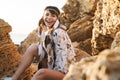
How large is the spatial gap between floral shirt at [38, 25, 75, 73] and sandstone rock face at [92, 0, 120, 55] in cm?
728

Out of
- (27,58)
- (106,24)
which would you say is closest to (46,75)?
(27,58)

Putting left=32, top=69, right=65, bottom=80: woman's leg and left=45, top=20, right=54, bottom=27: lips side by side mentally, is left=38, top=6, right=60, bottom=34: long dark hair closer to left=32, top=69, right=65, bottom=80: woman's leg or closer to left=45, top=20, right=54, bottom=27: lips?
left=45, top=20, right=54, bottom=27: lips

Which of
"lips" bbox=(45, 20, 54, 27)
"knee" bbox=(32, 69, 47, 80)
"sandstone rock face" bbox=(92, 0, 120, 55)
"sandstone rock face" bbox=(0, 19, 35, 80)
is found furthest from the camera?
"sandstone rock face" bbox=(92, 0, 120, 55)

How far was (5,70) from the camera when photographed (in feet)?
42.3

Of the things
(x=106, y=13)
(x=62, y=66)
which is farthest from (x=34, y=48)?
(x=106, y=13)

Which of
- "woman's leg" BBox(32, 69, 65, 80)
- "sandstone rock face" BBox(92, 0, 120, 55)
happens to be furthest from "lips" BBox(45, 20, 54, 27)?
"sandstone rock face" BBox(92, 0, 120, 55)

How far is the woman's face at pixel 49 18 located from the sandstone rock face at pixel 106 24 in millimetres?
6981

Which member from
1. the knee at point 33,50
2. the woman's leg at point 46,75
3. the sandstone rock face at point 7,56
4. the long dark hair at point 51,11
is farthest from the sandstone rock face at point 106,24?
the woman's leg at point 46,75

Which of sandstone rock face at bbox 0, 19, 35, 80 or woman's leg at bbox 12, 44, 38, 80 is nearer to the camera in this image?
woman's leg at bbox 12, 44, 38, 80

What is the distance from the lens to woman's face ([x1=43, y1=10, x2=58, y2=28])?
7.02 metres

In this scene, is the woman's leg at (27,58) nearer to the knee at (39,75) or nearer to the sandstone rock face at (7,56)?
the knee at (39,75)

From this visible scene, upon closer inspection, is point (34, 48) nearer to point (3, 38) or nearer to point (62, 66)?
point (62, 66)

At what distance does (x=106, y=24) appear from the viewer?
15.4 m

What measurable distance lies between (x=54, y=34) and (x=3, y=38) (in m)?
7.41
